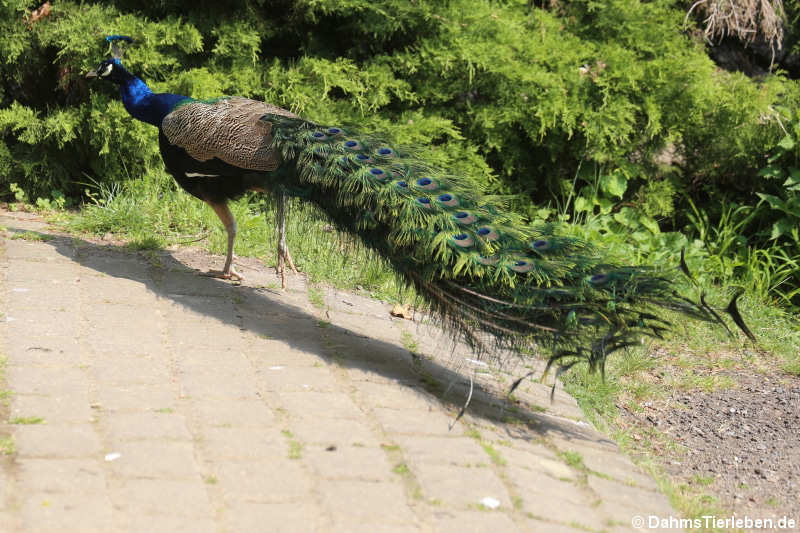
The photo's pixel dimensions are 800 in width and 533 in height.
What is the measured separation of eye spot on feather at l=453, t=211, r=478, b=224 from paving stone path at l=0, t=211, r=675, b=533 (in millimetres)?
842

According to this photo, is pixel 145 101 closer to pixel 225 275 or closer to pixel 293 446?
pixel 225 275

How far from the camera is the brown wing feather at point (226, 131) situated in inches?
177

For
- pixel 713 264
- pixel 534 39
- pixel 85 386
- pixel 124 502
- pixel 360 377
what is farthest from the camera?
pixel 534 39

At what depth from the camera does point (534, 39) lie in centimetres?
696

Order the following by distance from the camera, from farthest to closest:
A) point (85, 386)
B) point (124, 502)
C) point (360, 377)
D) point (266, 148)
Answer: point (266, 148)
point (360, 377)
point (85, 386)
point (124, 502)

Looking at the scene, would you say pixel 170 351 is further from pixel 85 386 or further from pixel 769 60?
pixel 769 60

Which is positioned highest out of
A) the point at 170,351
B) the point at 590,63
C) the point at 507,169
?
the point at 590,63

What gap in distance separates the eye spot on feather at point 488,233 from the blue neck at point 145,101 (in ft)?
7.90

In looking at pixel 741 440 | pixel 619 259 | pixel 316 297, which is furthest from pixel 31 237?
pixel 741 440

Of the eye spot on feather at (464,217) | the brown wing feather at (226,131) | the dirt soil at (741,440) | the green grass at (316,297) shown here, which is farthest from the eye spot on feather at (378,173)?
the dirt soil at (741,440)

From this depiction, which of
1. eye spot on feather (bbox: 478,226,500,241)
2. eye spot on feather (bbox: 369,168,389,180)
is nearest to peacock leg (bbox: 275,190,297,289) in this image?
eye spot on feather (bbox: 369,168,389,180)

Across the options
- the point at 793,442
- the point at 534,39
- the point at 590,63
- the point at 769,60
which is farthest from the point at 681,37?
the point at 793,442

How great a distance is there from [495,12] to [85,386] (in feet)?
16.3

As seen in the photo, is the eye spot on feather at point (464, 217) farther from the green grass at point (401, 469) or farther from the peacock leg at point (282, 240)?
the green grass at point (401, 469)
